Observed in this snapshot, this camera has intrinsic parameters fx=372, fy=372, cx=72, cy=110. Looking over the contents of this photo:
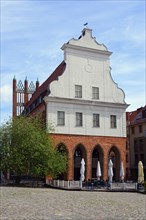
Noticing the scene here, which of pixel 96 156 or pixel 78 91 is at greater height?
pixel 78 91

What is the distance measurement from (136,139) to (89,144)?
90.1ft

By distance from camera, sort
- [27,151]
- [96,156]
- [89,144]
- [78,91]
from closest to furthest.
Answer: [27,151]
[89,144]
[78,91]
[96,156]

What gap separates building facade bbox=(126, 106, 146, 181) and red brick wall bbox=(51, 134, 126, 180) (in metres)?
20.8

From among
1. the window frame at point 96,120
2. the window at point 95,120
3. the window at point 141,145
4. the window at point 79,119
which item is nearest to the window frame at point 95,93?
the window frame at point 96,120

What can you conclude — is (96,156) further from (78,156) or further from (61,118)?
(61,118)

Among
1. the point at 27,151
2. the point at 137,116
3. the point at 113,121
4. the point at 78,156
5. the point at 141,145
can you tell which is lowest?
→ the point at 78,156

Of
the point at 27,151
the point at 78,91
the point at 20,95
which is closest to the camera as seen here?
the point at 27,151

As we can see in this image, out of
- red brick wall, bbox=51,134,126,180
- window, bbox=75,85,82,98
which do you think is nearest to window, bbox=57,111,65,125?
red brick wall, bbox=51,134,126,180

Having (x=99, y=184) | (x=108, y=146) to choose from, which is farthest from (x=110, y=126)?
(x=99, y=184)

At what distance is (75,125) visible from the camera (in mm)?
46125

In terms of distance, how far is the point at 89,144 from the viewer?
152 feet

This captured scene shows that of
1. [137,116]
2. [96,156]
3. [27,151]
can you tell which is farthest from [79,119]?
[137,116]

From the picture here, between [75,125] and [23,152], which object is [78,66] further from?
[23,152]

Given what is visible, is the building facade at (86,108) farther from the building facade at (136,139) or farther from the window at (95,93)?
Answer: the building facade at (136,139)
